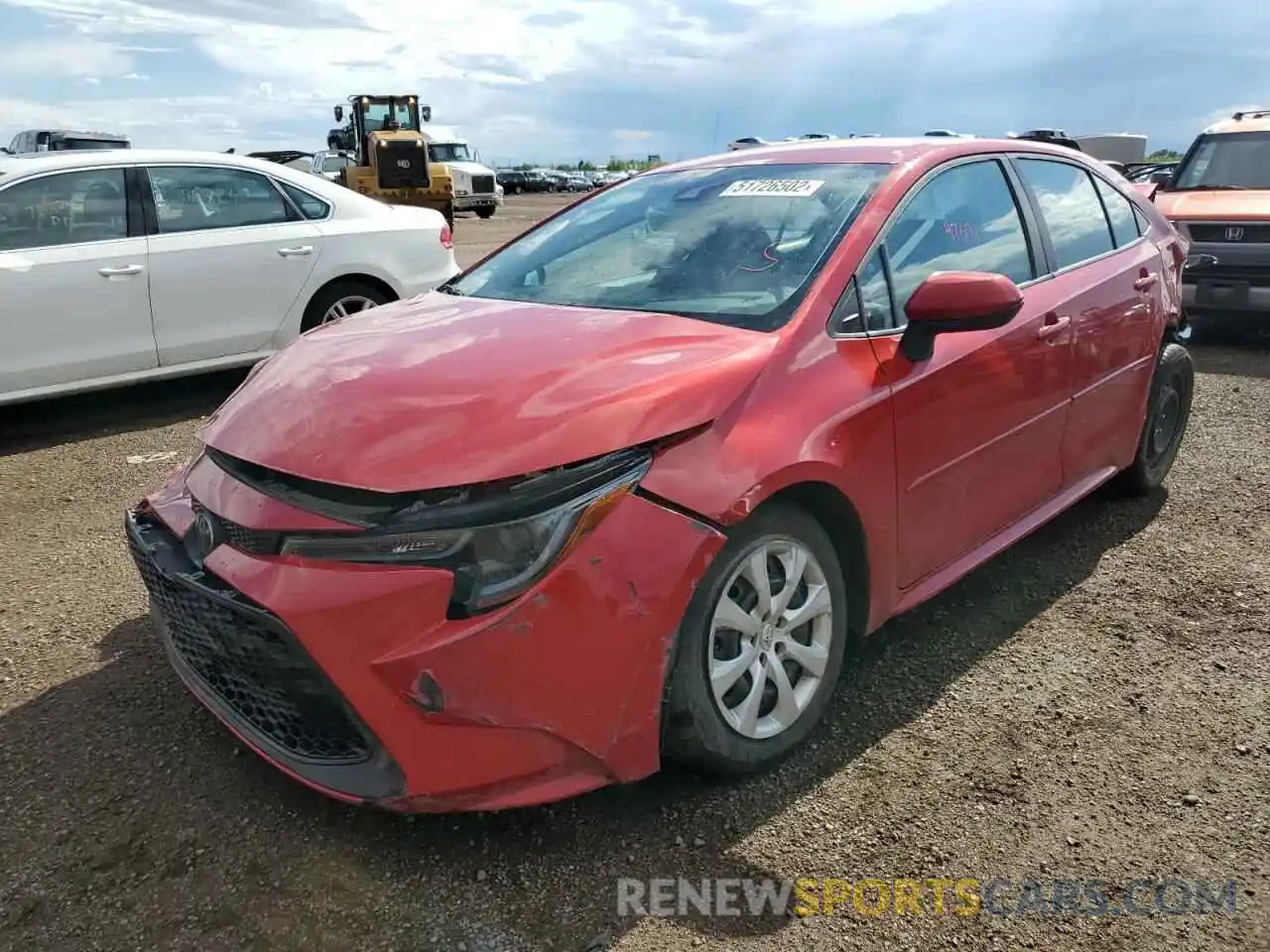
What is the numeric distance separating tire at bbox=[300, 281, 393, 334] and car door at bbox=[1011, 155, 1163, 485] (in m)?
4.39

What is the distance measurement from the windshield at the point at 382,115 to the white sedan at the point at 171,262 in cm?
1871

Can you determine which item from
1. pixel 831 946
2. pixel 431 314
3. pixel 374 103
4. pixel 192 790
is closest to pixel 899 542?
pixel 831 946

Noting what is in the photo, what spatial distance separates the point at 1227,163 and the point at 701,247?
7.98 m

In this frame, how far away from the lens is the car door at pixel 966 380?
296 cm

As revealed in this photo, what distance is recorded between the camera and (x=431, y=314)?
320 cm

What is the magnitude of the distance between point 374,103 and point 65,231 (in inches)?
790

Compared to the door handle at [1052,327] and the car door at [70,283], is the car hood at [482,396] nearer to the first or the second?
the door handle at [1052,327]

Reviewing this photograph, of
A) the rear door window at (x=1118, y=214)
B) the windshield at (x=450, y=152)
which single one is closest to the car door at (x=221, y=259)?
the rear door window at (x=1118, y=214)

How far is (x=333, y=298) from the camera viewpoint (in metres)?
6.86

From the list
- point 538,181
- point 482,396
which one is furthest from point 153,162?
point 538,181

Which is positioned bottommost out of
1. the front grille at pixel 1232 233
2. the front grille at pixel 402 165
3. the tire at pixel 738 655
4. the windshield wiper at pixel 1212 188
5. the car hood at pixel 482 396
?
the tire at pixel 738 655

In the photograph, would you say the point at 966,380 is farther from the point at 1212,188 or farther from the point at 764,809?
the point at 1212,188

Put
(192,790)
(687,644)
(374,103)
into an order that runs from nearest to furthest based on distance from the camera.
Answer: (687,644) → (192,790) → (374,103)

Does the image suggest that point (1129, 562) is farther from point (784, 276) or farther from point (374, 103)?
point (374, 103)
